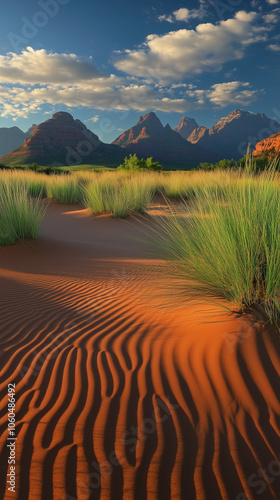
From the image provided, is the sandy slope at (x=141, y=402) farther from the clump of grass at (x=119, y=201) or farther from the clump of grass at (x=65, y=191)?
the clump of grass at (x=65, y=191)

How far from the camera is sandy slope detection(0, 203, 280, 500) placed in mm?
1315

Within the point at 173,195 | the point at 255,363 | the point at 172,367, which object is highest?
the point at 173,195

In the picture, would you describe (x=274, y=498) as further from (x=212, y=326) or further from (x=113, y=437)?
(x=212, y=326)

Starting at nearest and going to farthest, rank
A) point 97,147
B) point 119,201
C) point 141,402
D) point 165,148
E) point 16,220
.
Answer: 1. point 141,402
2. point 16,220
3. point 119,201
4. point 97,147
5. point 165,148

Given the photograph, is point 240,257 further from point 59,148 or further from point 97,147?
point 97,147

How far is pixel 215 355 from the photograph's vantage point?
2047mm

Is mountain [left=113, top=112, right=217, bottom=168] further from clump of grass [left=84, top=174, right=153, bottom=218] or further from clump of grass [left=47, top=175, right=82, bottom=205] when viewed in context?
clump of grass [left=84, top=174, right=153, bottom=218]

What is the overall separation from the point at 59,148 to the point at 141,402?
132384 millimetres

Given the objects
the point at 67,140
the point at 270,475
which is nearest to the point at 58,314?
the point at 270,475

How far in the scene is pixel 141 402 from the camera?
1.75 metres

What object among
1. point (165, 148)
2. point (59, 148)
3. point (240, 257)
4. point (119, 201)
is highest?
point (165, 148)

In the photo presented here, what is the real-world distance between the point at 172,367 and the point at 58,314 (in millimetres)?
1674

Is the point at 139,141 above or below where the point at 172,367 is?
above

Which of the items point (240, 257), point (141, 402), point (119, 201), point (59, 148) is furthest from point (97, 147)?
point (141, 402)
